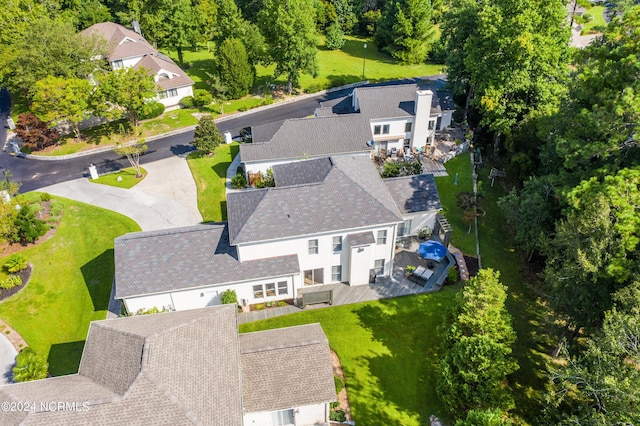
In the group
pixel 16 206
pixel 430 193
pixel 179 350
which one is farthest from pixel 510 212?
pixel 16 206

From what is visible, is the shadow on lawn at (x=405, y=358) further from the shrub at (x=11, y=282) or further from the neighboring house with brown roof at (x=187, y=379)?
the shrub at (x=11, y=282)

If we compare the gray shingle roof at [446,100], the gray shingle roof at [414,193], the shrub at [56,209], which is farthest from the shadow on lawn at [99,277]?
the gray shingle roof at [446,100]

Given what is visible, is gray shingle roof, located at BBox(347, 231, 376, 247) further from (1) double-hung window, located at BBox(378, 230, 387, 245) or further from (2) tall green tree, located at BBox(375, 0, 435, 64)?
(2) tall green tree, located at BBox(375, 0, 435, 64)

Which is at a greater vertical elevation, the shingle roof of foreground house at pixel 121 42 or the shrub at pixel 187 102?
the shingle roof of foreground house at pixel 121 42

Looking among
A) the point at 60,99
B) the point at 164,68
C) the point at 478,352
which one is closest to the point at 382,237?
the point at 478,352

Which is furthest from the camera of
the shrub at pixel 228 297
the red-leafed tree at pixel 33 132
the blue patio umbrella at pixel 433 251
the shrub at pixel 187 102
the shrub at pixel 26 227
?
the shrub at pixel 187 102

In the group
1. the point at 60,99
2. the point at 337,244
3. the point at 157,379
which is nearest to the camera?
the point at 157,379

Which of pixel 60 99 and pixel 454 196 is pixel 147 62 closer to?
pixel 60 99

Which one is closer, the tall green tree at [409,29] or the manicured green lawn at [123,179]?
the manicured green lawn at [123,179]
